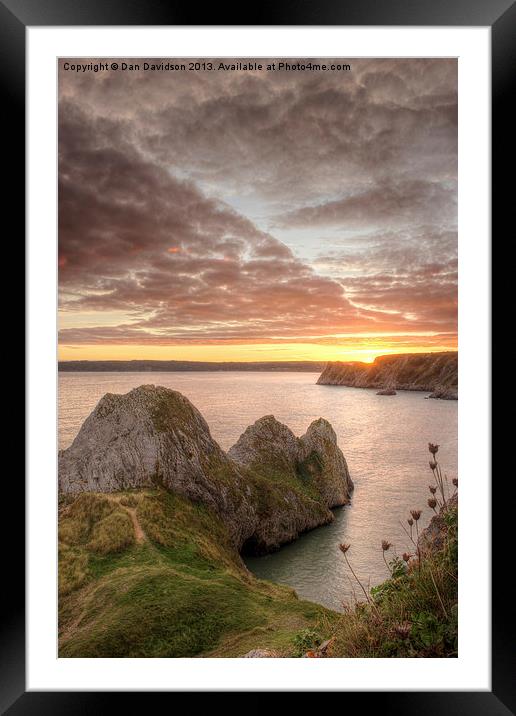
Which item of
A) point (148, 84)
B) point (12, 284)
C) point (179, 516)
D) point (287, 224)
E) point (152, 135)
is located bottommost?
point (179, 516)

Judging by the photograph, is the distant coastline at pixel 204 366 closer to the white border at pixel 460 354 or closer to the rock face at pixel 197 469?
the rock face at pixel 197 469

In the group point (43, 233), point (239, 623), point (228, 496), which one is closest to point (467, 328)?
point (43, 233)

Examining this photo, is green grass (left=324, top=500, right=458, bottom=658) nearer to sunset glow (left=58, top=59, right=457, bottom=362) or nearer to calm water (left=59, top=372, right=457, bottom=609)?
calm water (left=59, top=372, right=457, bottom=609)

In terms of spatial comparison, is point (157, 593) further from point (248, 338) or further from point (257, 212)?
point (257, 212)

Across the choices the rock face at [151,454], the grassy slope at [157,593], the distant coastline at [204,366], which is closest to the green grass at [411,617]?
the grassy slope at [157,593]

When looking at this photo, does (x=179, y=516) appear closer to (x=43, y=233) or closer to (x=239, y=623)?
(x=239, y=623)

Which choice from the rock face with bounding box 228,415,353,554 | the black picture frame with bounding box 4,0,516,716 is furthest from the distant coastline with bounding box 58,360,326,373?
the black picture frame with bounding box 4,0,516,716

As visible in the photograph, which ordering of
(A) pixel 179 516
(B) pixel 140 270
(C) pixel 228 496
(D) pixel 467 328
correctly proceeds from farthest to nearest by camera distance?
(C) pixel 228 496
(A) pixel 179 516
(B) pixel 140 270
(D) pixel 467 328
